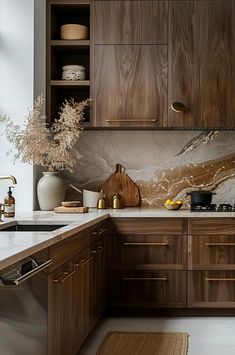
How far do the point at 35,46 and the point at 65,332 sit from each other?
244 centimetres

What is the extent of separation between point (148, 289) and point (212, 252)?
0.53 m

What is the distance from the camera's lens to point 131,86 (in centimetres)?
448

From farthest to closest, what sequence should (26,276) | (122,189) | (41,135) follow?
(122,189), (41,135), (26,276)

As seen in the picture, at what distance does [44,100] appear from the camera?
14.8 ft

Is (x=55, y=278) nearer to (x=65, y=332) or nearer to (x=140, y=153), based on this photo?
(x=65, y=332)

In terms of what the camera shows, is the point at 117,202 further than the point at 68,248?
Yes

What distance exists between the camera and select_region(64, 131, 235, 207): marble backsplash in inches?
190

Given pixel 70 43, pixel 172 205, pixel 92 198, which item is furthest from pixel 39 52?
pixel 172 205

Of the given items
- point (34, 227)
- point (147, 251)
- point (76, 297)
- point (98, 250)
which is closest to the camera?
point (76, 297)

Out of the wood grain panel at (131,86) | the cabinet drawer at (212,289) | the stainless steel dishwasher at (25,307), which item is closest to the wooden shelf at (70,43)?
the wood grain panel at (131,86)

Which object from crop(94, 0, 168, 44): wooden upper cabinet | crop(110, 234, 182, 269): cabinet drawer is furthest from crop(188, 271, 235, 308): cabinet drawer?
crop(94, 0, 168, 44): wooden upper cabinet

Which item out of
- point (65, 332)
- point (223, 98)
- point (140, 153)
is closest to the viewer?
point (65, 332)

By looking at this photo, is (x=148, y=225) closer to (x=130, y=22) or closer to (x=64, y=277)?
(x=64, y=277)

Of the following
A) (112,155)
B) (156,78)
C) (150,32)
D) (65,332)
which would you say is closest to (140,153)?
(112,155)
